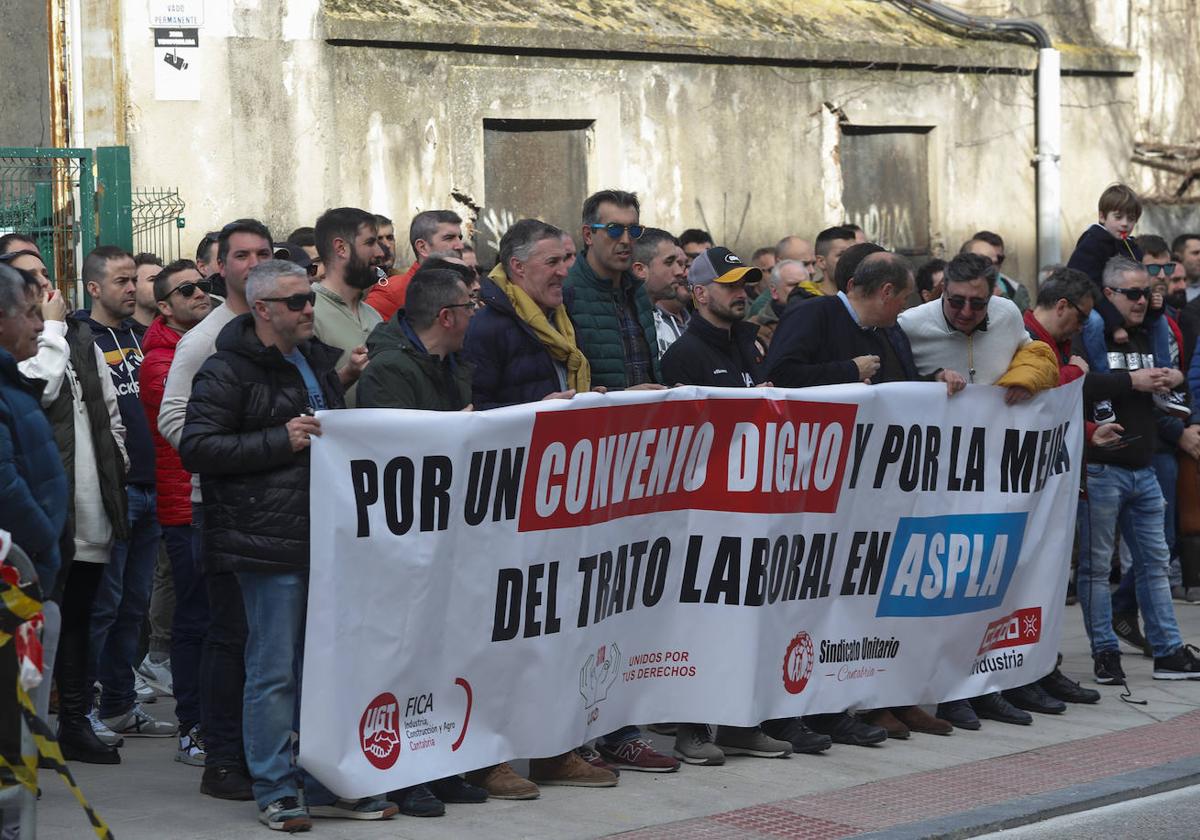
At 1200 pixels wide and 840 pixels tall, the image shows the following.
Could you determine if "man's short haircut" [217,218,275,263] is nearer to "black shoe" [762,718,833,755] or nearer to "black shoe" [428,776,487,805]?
"black shoe" [428,776,487,805]

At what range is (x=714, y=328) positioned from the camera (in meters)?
8.34

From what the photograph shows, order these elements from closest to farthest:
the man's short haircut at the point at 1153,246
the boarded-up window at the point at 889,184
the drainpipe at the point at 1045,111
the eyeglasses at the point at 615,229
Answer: the eyeglasses at the point at 615,229, the man's short haircut at the point at 1153,246, the boarded-up window at the point at 889,184, the drainpipe at the point at 1045,111

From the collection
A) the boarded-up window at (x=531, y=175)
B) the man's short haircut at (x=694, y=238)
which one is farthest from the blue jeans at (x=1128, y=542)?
the boarded-up window at (x=531, y=175)

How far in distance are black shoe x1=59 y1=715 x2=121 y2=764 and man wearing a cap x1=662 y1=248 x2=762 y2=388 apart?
2843 mm

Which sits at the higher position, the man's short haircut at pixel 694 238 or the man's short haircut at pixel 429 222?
the man's short haircut at pixel 429 222

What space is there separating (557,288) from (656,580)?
1266 millimetres

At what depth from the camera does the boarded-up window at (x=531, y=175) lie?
50.6 feet

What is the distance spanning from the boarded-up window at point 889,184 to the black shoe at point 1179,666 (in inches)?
340

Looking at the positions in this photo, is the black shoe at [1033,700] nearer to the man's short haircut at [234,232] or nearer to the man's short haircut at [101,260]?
the man's short haircut at [234,232]

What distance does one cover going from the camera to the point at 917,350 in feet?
29.3

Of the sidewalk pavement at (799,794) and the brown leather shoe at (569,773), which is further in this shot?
the brown leather shoe at (569,773)

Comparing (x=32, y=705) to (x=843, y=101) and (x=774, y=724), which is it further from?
(x=843, y=101)

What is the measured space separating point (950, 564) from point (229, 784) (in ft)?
11.3

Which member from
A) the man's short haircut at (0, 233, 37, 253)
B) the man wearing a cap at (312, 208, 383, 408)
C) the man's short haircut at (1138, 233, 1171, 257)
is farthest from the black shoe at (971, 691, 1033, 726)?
the man's short haircut at (1138, 233, 1171, 257)
